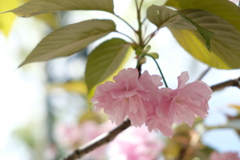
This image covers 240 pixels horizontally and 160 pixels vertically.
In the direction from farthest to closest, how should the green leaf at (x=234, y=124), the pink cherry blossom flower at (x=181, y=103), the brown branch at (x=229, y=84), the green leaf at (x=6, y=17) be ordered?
the green leaf at (x=234, y=124), the green leaf at (x=6, y=17), the brown branch at (x=229, y=84), the pink cherry blossom flower at (x=181, y=103)

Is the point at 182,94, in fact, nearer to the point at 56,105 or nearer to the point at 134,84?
the point at 134,84

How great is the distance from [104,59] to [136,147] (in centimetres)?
46

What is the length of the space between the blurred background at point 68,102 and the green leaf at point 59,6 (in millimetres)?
104

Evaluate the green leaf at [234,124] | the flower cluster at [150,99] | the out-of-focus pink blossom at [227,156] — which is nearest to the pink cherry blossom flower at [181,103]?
the flower cluster at [150,99]

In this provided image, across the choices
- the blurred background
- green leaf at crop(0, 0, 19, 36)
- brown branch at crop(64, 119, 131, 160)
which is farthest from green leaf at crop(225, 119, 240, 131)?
green leaf at crop(0, 0, 19, 36)

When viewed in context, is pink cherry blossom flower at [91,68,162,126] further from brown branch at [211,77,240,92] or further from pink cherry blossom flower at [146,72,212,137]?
brown branch at [211,77,240,92]

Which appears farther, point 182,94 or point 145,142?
point 145,142

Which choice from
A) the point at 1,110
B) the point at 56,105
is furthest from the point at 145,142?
the point at 1,110

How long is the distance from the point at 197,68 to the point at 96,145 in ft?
5.56

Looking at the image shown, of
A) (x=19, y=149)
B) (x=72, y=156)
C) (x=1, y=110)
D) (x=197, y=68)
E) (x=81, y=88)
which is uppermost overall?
(x=72, y=156)

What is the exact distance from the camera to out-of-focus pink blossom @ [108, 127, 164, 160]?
97 centimetres

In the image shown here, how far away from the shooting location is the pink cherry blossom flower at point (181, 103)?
41 centimetres

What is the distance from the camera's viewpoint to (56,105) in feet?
9.95

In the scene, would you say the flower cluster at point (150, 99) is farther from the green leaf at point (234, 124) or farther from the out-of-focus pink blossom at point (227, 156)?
the green leaf at point (234, 124)
